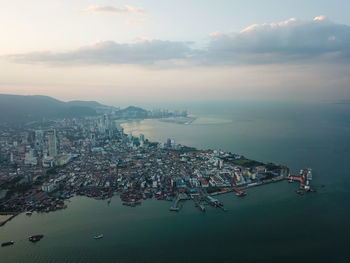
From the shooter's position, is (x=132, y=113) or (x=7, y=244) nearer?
(x=7, y=244)

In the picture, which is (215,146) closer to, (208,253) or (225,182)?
(225,182)

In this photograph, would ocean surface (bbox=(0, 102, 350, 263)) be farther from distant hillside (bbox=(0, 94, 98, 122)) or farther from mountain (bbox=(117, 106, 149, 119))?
mountain (bbox=(117, 106, 149, 119))

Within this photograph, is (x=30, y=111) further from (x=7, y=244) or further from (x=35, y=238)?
(x=35, y=238)

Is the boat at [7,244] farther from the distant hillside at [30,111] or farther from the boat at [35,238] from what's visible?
the distant hillside at [30,111]

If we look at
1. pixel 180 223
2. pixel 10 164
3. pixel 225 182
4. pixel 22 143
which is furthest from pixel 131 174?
pixel 22 143

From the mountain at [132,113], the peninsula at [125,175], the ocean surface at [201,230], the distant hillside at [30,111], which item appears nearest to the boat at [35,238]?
the ocean surface at [201,230]

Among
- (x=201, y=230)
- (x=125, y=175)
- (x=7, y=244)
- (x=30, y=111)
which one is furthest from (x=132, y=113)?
(x=201, y=230)

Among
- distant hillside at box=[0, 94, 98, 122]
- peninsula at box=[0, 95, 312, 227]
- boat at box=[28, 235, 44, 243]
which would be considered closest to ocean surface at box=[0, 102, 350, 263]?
boat at box=[28, 235, 44, 243]

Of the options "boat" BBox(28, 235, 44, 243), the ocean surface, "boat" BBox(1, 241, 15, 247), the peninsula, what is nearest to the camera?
the ocean surface

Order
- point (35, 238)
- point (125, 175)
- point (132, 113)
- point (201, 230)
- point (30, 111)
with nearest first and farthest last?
point (35, 238) < point (201, 230) < point (125, 175) < point (30, 111) < point (132, 113)

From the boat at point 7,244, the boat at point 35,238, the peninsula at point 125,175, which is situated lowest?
the boat at point 7,244

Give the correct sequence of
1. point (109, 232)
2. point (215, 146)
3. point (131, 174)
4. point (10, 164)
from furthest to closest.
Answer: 1. point (215, 146)
2. point (10, 164)
3. point (131, 174)
4. point (109, 232)
